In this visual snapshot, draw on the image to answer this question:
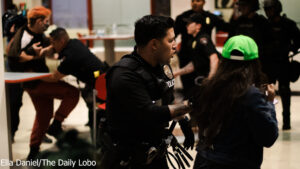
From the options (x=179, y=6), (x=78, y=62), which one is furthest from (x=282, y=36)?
(x=179, y=6)

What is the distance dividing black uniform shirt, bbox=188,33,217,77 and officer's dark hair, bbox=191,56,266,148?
263 cm

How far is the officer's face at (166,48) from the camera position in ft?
7.22

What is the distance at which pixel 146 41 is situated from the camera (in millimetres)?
2201

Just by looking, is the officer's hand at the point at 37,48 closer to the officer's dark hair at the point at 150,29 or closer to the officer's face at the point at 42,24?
the officer's face at the point at 42,24

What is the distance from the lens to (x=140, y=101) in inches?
82.1

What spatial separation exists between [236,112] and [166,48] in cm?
45

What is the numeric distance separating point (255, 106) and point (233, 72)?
202 millimetres

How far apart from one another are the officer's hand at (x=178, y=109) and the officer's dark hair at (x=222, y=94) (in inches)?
2.8

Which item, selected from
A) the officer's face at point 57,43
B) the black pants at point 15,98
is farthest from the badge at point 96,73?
the black pants at point 15,98

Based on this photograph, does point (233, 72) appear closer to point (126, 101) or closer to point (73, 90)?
point (126, 101)

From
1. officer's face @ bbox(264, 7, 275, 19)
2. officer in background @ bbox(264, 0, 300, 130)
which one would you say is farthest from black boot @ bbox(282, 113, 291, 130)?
officer's face @ bbox(264, 7, 275, 19)

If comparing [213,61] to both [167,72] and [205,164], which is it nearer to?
[167,72]

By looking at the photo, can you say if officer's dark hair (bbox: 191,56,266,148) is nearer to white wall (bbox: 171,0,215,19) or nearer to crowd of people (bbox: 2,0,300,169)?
crowd of people (bbox: 2,0,300,169)

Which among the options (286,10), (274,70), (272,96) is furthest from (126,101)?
(286,10)
